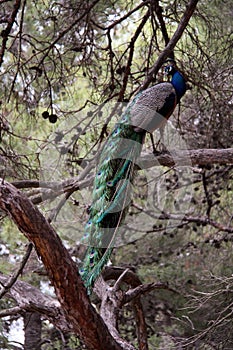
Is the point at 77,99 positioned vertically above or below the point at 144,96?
above

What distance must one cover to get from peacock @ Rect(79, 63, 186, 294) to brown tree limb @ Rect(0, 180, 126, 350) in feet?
0.56

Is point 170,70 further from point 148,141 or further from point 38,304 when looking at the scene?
point 38,304

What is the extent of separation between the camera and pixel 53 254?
6.27ft

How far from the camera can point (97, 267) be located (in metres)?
2.34

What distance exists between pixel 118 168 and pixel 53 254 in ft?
Answer: 2.90

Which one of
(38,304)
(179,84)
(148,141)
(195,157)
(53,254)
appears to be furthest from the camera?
(148,141)

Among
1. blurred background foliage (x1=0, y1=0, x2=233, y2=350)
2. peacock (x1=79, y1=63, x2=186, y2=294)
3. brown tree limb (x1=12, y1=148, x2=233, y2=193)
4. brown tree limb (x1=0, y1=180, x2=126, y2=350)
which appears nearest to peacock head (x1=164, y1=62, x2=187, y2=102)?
peacock (x1=79, y1=63, x2=186, y2=294)

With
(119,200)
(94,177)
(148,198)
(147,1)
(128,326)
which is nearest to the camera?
(119,200)

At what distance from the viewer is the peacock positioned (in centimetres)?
242

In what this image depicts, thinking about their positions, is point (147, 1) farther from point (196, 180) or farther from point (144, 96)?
point (196, 180)

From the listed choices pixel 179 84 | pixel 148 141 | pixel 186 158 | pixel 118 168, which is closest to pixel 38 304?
pixel 118 168

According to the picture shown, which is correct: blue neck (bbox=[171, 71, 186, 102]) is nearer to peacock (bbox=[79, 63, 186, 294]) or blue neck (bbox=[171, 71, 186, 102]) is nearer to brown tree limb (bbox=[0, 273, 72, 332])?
peacock (bbox=[79, 63, 186, 294])

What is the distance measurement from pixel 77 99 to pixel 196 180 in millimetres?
1042

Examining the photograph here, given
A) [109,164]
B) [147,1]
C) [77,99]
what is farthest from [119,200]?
[77,99]
